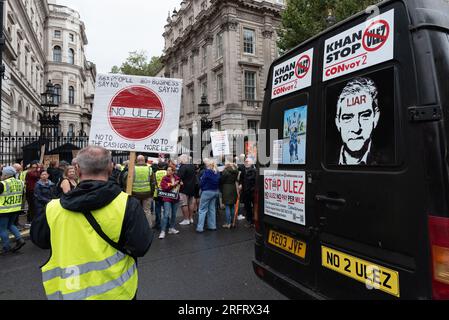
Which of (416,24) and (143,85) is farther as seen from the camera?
(143,85)

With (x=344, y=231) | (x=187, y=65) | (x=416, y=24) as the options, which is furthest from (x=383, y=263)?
(x=187, y=65)

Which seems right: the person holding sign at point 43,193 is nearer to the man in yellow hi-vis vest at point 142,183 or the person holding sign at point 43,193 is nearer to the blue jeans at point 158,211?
the man in yellow hi-vis vest at point 142,183

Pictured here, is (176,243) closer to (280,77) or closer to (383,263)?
(280,77)

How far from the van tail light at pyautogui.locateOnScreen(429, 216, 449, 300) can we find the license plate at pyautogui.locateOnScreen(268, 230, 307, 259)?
104cm

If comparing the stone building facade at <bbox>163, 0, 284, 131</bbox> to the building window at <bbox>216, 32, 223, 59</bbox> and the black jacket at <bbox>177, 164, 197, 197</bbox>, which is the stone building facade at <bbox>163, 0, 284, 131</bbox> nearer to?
the building window at <bbox>216, 32, 223, 59</bbox>

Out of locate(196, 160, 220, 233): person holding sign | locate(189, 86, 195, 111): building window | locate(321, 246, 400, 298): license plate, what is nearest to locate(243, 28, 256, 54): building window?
locate(189, 86, 195, 111): building window

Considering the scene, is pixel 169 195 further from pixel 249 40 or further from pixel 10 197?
pixel 249 40

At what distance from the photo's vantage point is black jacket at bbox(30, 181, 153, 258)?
197cm

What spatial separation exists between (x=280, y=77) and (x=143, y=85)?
1.65 meters

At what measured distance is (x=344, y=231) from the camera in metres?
2.34

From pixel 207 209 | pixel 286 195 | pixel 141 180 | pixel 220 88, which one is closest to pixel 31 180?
pixel 141 180

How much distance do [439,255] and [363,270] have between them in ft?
1.77

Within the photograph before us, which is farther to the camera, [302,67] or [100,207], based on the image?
[302,67]

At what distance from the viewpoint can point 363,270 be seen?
2.21 metres
